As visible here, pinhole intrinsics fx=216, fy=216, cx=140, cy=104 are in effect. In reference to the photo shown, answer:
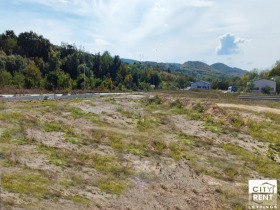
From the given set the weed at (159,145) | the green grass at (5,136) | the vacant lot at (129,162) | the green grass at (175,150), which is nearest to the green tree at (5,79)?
the vacant lot at (129,162)

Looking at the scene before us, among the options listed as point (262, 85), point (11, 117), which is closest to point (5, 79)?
point (11, 117)

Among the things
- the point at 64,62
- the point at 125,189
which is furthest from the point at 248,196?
the point at 64,62

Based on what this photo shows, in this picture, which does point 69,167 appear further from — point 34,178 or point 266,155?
point 266,155

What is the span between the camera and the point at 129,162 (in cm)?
1030

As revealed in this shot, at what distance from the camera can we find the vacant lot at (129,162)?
7078 millimetres

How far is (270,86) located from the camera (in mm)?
68125

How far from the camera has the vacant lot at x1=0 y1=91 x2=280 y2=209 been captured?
708 centimetres

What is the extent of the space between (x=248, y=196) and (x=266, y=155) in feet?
17.3

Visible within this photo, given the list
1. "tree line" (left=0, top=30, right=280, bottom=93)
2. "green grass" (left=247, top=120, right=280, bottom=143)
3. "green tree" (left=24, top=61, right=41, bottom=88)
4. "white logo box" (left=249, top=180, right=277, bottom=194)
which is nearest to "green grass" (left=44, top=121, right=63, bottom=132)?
"white logo box" (left=249, top=180, right=277, bottom=194)

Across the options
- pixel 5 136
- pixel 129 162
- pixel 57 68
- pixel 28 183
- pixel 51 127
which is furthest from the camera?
pixel 57 68

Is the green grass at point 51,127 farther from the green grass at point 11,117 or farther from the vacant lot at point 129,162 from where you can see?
the green grass at point 11,117

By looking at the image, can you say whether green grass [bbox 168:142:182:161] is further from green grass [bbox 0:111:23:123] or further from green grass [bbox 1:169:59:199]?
green grass [bbox 0:111:23:123]

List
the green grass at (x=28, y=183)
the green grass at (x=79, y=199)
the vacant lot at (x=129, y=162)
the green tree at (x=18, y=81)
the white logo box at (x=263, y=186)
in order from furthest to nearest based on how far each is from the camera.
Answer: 1. the green tree at (x=18, y=81)
2. the white logo box at (x=263, y=186)
3. the vacant lot at (x=129, y=162)
4. the green grass at (x=79, y=199)
5. the green grass at (x=28, y=183)

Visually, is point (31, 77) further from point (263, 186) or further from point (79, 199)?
point (263, 186)
